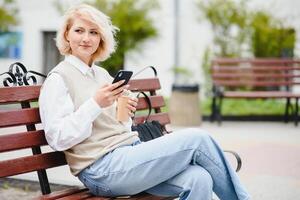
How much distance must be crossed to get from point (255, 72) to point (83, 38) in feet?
28.5

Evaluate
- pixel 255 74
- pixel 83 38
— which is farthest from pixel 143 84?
pixel 255 74

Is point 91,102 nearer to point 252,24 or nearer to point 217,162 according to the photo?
point 217,162

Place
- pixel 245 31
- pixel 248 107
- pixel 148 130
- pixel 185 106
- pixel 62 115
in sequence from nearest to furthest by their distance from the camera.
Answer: pixel 62 115
pixel 148 130
pixel 185 106
pixel 248 107
pixel 245 31

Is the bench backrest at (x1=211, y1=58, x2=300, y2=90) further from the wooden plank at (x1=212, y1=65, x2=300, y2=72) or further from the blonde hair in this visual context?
the blonde hair

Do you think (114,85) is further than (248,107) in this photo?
No

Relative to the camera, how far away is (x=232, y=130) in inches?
387

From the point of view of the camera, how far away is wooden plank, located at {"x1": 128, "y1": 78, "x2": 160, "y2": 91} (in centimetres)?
436

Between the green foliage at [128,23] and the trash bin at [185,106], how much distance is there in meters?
6.10

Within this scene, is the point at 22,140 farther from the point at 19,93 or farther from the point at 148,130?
the point at 148,130

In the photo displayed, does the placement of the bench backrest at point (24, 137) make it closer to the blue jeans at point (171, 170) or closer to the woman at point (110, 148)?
the woman at point (110, 148)

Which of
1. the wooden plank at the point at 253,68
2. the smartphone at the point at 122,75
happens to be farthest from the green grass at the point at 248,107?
the smartphone at the point at 122,75

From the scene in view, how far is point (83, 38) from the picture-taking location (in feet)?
11.4

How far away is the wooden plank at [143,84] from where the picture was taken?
436 cm

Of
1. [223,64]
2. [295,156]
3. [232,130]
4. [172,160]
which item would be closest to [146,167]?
[172,160]
